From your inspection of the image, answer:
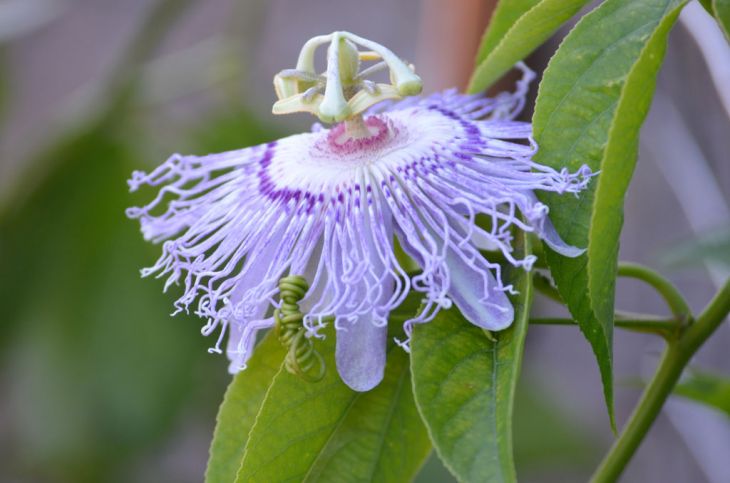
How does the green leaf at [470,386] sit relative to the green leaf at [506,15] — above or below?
below

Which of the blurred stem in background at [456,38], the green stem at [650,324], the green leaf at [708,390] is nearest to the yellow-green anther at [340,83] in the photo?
the green stem at [650,324]

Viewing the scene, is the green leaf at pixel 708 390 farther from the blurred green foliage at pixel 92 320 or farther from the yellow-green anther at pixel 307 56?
the blurred green foliage at pixel 92 320

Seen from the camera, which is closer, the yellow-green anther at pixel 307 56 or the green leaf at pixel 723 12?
Answer: the green leaf at pixel 723 12

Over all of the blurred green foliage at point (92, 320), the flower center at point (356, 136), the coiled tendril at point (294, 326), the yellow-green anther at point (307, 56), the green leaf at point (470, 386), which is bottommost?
the blurred green foliage at point (92, 320)

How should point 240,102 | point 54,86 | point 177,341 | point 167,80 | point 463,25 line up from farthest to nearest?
point 54,86
point 167,80
point 240,102
point 177,341
point 463,25

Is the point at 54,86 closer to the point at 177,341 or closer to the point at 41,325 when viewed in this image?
the point at 41,325

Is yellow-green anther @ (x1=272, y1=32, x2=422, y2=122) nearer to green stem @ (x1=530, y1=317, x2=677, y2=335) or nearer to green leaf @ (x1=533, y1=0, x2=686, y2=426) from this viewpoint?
green leaf @ (x1=533, y1=0, x2=686, y2=426)

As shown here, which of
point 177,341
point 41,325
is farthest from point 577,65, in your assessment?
point 41,325
